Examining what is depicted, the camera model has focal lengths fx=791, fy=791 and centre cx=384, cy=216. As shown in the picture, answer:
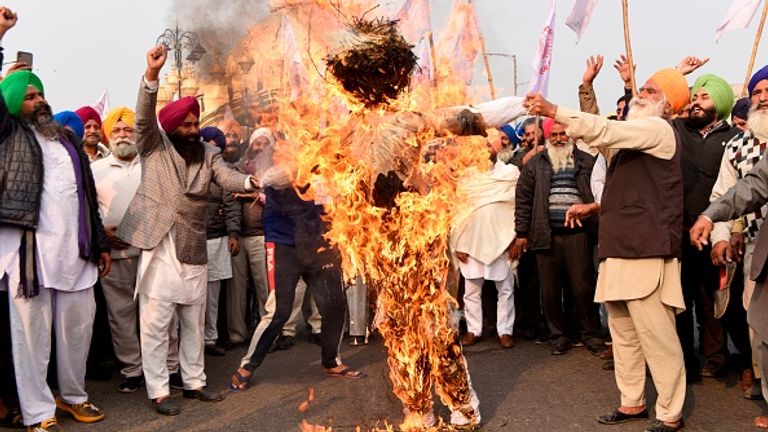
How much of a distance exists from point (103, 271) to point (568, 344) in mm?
4587

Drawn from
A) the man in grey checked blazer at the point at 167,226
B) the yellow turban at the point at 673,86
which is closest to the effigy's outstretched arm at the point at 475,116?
the yellow turban at the point at 673,86

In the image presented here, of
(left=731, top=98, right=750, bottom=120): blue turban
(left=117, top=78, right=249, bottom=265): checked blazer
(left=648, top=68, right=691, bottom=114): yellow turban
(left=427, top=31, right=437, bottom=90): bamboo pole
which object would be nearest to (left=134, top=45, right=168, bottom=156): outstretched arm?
(left=117, top=78, right=249, bottom=265): checked blazer

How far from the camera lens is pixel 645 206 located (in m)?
5.28

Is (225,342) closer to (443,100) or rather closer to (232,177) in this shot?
(232,177)

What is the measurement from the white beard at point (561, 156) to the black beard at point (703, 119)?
1.38 m

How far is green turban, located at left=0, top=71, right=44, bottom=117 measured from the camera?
5594 millimetres

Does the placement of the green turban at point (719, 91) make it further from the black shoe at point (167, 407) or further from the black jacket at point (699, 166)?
the black shoe at point (167, 407)

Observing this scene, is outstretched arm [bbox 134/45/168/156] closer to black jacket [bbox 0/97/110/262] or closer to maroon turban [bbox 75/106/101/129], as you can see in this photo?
black jacket [bbox 0/97/110/262]

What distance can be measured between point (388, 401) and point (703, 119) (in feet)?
12.6

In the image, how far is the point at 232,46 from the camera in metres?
6.75

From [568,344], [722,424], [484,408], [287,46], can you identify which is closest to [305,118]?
[287,46]

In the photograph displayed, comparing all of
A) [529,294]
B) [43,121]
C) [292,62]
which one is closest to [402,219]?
[292,62]

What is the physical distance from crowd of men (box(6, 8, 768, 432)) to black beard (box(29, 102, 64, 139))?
10mm

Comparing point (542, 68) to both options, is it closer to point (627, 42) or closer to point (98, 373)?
point (627, 42)
